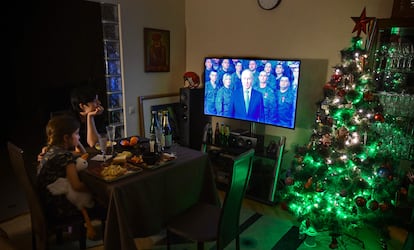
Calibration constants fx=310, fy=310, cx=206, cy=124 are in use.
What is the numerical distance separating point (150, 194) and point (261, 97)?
1.77 m

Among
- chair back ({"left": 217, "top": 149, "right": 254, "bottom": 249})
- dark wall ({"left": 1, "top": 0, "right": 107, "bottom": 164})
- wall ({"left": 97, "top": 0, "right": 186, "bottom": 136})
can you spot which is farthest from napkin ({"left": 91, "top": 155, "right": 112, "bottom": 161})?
wall ({"left": 97, "top": 0, "right": 186, "bottom": 136})

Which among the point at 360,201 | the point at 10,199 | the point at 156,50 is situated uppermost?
the point at 156,50

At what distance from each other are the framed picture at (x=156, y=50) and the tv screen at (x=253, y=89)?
0.68 meters

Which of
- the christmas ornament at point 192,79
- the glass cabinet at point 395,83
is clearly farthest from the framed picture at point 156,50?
the glass cabinet at point 395,83

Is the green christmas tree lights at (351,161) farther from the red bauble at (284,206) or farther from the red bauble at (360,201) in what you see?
the red bauble at (284,206)

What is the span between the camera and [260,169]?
11.3ft

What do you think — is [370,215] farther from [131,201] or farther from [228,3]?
[228,3]

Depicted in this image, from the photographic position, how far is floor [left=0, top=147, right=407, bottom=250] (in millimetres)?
2525

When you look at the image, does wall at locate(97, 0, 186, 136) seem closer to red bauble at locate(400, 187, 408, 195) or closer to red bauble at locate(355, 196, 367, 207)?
red bauble at locate(355, 196, 367, 207)

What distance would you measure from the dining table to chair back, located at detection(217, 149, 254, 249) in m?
0.39

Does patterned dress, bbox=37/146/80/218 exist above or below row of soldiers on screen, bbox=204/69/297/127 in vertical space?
below

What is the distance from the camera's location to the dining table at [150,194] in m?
1.83

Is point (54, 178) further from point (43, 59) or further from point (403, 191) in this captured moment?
point (403, 191)

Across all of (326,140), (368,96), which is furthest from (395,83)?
(326,140)
